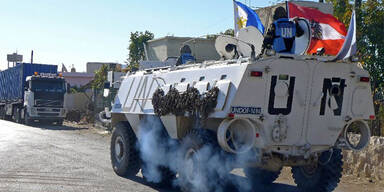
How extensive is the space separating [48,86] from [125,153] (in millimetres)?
19935

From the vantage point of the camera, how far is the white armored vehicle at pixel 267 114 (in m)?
7.86

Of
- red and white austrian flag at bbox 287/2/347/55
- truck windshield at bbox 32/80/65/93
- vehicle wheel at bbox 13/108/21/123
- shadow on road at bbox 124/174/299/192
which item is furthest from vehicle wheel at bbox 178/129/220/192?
vehicle wheel at bbox 13/108/21/123

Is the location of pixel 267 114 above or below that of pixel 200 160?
above

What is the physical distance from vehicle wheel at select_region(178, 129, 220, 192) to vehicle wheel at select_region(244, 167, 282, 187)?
2351 mm

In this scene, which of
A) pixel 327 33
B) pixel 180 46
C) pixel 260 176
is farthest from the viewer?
pixel 180 46

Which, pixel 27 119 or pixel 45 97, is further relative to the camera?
pixel 27 119

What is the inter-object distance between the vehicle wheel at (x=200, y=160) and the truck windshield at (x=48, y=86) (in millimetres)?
22471

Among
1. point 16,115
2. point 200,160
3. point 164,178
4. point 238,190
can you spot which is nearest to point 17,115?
point 16,115

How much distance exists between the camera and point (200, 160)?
8.11 m

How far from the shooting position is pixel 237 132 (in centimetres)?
813

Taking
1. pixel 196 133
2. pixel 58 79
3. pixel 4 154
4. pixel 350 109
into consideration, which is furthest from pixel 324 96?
pixel 58 79

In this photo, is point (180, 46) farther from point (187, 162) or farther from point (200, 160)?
point (200, 160)

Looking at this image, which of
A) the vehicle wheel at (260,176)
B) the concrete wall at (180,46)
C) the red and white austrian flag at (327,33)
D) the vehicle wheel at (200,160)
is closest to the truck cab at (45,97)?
the concrete wall at (180,46)

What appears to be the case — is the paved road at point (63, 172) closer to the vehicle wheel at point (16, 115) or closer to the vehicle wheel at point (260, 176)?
the vehicle wheel at point (260, 176)
